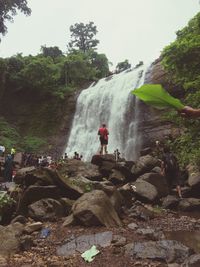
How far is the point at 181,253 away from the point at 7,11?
25484mm

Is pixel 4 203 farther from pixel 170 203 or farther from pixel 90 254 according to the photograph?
pixel 170 203

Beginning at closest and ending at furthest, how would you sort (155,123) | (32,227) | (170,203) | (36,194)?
(32,227) < (36,194) < (170,203) < (155,123)

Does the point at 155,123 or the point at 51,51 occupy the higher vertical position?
the point at 51,51

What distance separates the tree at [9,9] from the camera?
2604 cm

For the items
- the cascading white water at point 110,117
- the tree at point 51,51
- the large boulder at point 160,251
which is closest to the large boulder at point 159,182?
the large boulder at point 160,251

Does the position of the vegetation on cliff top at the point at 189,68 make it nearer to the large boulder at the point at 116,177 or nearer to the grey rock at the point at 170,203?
the grey rock at the point at 170,203

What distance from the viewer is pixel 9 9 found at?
1059 inches

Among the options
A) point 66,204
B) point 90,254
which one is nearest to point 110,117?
point 66,204

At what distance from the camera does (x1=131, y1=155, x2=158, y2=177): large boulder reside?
15.3 m

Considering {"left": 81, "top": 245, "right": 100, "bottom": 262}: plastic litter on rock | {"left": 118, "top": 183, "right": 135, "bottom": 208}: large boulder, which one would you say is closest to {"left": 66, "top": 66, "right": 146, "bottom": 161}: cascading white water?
{"left": 118, "top": 183, "right": 135, "bottom": 208}: large boulder

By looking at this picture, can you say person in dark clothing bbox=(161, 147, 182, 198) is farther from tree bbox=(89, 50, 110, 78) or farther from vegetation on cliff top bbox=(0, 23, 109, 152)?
tree bbox=(89, 50, 110, 78)

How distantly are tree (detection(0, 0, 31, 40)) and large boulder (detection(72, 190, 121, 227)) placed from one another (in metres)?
21.8

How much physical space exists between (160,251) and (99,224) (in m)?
2.09

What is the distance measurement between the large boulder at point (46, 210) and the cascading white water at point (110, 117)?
55.4 feet
